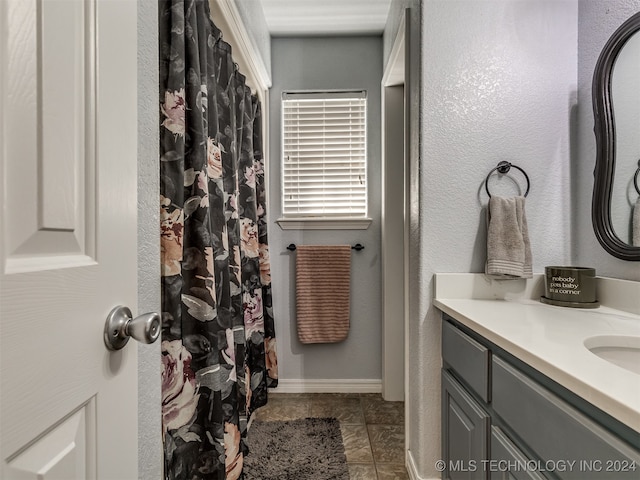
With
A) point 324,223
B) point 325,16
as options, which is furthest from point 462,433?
point 325,16

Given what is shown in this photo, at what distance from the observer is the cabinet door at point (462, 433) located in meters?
1.05

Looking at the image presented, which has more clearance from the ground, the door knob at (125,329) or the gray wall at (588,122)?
the gray wall at (588,122)

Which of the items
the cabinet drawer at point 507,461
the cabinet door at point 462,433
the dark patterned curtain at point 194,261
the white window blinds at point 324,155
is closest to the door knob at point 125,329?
the dark patterned curtain at point 194,261

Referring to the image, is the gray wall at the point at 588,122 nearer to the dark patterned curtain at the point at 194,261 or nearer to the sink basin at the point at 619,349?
the sink basin at the point at 619,349

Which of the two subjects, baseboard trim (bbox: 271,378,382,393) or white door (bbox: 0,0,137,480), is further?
baseboard trim (bbox: 271,378,382,393)

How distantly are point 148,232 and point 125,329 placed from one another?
0.96 feet

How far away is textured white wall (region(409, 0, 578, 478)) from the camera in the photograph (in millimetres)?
1446

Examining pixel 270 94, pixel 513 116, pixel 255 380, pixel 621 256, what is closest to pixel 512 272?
pixel 621 256

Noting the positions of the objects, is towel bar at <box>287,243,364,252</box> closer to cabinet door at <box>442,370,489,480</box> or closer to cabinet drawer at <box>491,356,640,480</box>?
cabinet door at <box>442,370,489,480</box>

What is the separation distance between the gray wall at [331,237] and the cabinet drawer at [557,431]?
1.55m

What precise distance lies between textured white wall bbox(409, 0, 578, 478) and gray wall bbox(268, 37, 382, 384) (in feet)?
3.44

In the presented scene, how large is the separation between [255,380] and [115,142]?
1741 mm

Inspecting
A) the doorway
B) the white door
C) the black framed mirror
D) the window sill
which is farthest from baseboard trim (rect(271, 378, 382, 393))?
the white door

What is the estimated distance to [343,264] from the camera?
8.00ft
